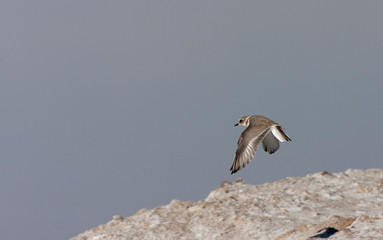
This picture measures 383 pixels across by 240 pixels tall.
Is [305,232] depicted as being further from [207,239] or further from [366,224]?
[207,239]

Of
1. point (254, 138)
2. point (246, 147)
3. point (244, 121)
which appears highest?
point (244, 121)

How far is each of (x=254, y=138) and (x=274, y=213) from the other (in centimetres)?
452

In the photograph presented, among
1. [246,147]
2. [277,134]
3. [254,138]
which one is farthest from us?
[277,134]

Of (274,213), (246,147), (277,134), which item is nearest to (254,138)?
(246,147)

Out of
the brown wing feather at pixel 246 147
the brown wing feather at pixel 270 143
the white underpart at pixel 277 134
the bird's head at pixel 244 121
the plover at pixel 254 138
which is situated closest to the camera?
the brown wing feather at pixel 246 147

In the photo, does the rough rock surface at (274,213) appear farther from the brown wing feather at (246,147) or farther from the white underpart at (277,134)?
the brown wing feather at (246,147)

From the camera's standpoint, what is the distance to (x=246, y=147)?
21.2 metres

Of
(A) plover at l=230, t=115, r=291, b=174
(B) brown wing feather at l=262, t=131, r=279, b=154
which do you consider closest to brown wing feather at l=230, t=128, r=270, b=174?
(A) plover at l=230, t=115, r=291, b=174

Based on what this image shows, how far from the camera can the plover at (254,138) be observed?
20919 mm

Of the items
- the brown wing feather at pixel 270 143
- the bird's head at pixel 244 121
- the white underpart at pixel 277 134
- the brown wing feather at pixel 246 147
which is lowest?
the brown wing feather at pixel 246 147

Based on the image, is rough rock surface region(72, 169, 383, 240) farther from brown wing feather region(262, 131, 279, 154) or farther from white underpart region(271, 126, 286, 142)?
white underpart region(271, 126, 286, 142)

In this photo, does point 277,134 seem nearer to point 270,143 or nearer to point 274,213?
point 270,143

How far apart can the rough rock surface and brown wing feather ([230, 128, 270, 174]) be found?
3147 millimetres

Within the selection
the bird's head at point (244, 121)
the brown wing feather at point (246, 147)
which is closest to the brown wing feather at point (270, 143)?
the bird's head at point (244, 121)
